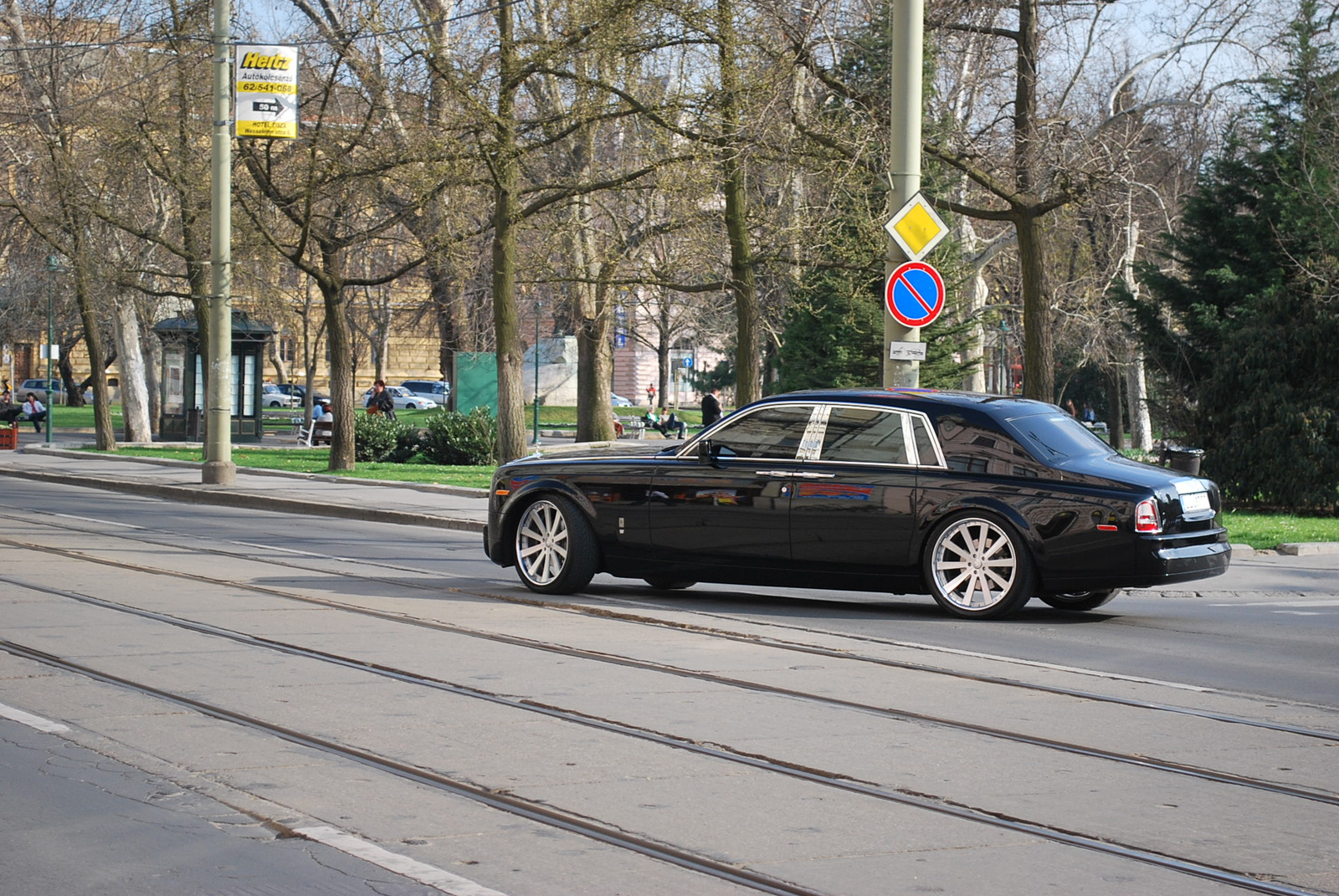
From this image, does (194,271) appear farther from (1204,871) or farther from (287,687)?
(1204,871)

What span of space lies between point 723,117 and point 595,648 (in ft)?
44.7

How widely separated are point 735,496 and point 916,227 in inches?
170

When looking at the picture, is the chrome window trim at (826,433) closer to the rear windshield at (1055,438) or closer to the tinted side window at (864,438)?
the tinted side window at (864,438)

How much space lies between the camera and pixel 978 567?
34.4 ft

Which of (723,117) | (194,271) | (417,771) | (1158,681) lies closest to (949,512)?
(1158,681)

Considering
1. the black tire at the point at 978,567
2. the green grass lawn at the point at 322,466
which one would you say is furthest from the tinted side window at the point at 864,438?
the green grass lawn at the point at 322,466

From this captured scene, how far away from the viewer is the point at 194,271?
34500mm

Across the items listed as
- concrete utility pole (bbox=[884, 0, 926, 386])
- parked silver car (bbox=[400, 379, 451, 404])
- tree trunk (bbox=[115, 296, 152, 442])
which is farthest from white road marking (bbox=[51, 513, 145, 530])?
parked silver car (bbox=[400, 379, 451, 404])

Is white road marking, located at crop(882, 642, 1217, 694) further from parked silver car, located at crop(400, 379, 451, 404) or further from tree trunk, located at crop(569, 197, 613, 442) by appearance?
parked silver car, located at crop(400, 379, 451, 404)

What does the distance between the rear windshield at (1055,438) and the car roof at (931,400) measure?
10cm

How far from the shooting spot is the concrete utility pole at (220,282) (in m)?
24.0

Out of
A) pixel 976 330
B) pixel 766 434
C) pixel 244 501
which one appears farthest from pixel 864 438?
pixel 976 330

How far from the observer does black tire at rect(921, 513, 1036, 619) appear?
34.0 feet

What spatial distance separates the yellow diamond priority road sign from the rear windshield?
327 centimetres
